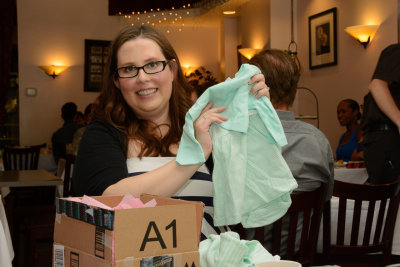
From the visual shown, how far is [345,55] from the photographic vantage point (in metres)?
6.52

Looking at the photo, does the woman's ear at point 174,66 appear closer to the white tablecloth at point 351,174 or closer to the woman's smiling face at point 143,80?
the woman's smiling face at point 143,80

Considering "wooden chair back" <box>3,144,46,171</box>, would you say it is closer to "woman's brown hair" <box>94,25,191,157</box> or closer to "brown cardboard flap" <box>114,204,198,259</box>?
"woman's brown hair" <box>94,25,191,157</box>

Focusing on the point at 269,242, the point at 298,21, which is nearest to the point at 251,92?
the point at 269,242

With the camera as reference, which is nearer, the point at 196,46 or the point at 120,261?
the point at 120,261

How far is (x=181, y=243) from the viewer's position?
0.91 meters

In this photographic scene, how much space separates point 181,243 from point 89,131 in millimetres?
904

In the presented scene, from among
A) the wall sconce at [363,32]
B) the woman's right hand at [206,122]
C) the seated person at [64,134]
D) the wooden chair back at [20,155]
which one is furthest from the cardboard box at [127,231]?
the seated person at [64,134]

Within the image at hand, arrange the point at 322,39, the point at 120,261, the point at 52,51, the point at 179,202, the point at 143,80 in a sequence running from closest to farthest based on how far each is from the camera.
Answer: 1. the point at 120,261
2. the point at 179,202
3. the point at 143,80
4. the point at 322,39
5. the point at 52,51

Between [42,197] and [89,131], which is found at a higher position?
[89,131]

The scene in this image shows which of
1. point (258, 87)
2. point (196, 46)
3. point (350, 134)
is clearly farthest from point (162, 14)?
point (258, 87)

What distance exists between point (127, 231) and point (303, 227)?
1.41 metres

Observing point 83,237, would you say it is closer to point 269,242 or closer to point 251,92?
point 251,92

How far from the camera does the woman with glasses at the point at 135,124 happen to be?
165cm

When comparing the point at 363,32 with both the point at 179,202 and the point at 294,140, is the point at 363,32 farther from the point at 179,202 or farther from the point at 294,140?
→ the point at 179,202
